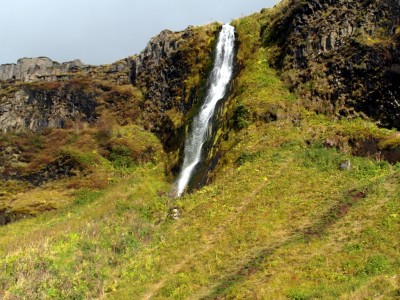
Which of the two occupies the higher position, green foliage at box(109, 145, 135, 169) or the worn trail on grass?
green foliage at box(109, 145, 135, 169)

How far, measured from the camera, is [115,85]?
71188mm

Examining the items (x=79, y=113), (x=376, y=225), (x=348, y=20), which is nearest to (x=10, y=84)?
(x=79, y=113)

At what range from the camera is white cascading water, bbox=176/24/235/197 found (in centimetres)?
4419

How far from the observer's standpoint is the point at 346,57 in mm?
38500

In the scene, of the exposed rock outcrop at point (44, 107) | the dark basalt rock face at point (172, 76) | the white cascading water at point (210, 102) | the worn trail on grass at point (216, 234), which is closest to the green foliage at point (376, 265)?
the worn trail on grass at point (216, 234)

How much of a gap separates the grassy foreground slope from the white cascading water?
884 centimetres

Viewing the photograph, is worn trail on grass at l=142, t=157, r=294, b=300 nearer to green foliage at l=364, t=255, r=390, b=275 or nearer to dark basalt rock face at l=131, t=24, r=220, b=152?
green foliage at l=364, t=255, r=390, b=275

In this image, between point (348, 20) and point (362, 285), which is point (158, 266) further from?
point (348, 20)

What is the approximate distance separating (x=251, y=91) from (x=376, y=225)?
2359 cm

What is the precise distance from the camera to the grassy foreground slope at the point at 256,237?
633 inches

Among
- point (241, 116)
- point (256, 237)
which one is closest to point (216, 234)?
point (256, 237)

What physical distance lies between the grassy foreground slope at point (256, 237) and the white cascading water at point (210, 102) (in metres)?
8.84

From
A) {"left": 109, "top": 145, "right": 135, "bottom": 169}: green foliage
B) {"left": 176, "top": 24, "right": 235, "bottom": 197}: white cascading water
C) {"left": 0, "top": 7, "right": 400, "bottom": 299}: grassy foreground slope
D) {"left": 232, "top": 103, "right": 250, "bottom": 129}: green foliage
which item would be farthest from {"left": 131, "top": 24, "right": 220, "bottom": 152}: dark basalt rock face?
{"left": 0, "top": 7, "right": 400, "bottom": 299}: grassy foreground slope

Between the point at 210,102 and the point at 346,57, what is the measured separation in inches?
629
